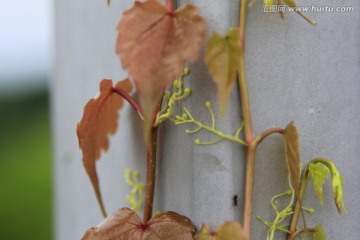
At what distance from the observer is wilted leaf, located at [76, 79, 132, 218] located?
1.75ft

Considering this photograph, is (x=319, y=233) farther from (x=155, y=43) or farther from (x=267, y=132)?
(x=155, y=43)

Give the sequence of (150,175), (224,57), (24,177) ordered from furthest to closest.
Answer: (24,177) → (150,175) → (224,57)

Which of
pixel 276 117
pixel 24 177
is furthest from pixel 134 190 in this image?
pixel 24 177

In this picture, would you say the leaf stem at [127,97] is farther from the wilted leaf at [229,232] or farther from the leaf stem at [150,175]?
the wilted leaf at [229,232]

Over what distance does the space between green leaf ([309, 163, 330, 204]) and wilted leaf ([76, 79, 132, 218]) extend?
0.66 feet

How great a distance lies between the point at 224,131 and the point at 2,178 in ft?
8.25

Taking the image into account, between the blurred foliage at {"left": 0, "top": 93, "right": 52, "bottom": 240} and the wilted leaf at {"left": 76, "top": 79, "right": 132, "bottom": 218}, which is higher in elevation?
the wilted leaf at {"left": 76, "top": 79, "right": 132, "bottom": 218}

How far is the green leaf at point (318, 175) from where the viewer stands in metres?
0.47

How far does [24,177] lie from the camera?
9.43 feet

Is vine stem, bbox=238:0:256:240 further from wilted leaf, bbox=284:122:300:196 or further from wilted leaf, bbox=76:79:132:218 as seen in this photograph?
wilted leaf, bbox=76:79:132:218

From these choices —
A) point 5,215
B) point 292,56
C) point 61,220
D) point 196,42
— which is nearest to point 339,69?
point 292,56

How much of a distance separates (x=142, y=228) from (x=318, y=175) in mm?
159

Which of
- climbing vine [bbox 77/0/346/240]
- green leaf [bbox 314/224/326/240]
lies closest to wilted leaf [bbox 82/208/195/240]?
climbing vine [bbox 77/0/346/240]

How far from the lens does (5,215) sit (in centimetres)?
261
